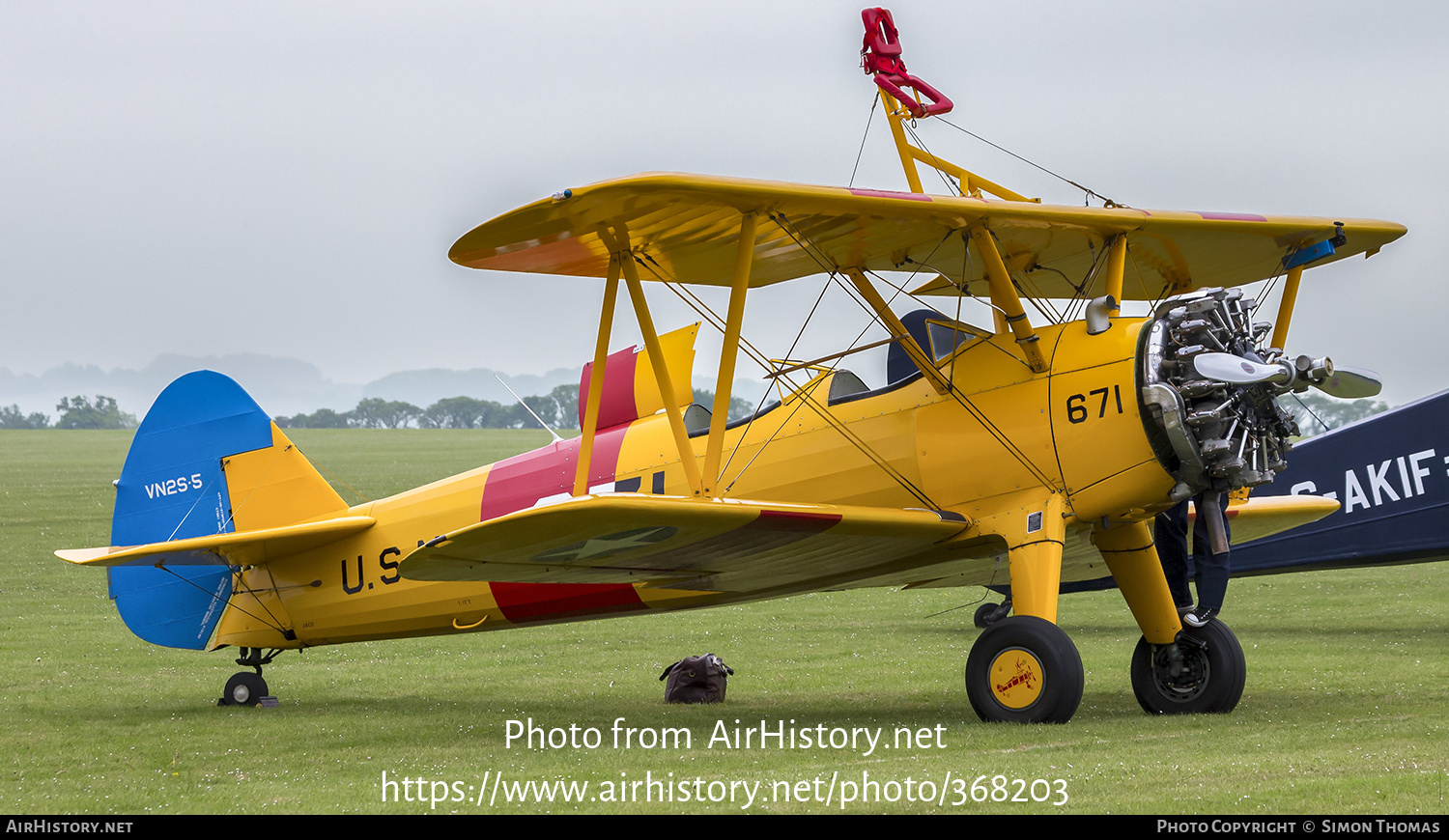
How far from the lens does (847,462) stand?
28.9 ft

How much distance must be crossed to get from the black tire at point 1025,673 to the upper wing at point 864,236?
217 cm

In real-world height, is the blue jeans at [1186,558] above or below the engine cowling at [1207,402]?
below

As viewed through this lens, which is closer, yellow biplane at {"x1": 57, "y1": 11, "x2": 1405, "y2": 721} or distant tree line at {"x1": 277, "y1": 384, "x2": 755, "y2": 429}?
yellow biplane at {"x1": 57, "y1": 11, "x2": 1405, "y2": 721}

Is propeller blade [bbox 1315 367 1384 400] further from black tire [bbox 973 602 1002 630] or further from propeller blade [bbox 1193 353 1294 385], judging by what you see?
black tire [bbox 973 602 1002 630]

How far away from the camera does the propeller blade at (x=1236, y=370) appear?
7.31m

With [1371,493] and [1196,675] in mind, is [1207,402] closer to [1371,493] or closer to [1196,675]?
[1196,675]

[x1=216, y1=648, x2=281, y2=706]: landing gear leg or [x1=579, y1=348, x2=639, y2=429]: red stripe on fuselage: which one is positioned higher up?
[x1=579, y1=348, x2=639, y2=429]: red stripe on fuselage

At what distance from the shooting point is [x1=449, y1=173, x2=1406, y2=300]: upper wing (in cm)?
755

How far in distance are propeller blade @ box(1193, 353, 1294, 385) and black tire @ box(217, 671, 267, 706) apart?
7.23 meters

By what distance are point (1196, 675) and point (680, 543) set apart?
345 centimetres

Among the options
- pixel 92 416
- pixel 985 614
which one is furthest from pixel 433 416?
pixel 985 614

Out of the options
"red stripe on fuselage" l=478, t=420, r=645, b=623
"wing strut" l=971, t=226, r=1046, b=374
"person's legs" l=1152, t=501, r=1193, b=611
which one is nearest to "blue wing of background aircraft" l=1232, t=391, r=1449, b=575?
"person's legs" l=1152, t=501, r=1193, b=611

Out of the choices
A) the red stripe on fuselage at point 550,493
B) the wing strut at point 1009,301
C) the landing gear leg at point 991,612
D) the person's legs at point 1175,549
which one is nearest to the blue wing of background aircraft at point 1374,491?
the landing gear leg at point 991,612

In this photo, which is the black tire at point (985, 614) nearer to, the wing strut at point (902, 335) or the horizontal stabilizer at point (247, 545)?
the wing strut at point (902, 335)
